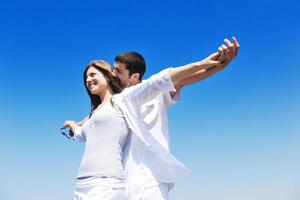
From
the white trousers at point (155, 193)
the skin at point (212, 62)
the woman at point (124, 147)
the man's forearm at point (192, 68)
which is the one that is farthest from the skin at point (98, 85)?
the white trousers at point (155, 193)

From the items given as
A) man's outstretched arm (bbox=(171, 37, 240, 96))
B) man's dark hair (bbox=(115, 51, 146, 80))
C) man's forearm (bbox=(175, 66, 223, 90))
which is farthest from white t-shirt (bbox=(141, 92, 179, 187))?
man's dark hair (bbox=(115, 51, 146, 80))

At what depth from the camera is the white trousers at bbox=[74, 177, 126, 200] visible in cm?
402

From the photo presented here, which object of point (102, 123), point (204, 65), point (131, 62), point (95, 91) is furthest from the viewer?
point (131, 62)

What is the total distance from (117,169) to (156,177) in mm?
481

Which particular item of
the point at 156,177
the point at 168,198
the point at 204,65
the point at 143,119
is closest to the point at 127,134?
the point at 143,119

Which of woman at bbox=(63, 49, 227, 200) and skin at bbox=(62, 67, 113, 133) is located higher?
skin at bbox=(62, 67, 113, 133)

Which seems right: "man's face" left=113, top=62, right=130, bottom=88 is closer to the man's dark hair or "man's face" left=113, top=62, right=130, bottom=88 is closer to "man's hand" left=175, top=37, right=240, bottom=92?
the man's dark hair

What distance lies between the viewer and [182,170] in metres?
4.49

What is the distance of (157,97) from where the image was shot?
15.1ft

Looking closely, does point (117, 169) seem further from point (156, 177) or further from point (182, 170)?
point (182, 170)

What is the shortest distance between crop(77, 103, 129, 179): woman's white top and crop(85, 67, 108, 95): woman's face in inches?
12.4

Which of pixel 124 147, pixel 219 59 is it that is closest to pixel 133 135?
pixel 124 147

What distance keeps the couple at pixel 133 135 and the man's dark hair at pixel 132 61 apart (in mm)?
322

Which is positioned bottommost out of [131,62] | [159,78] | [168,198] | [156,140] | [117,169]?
[168,198]
